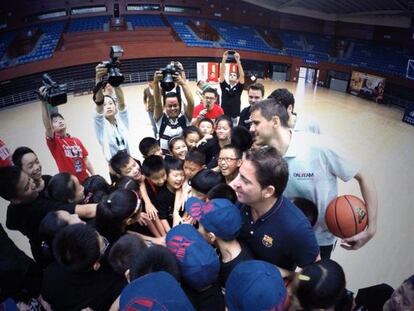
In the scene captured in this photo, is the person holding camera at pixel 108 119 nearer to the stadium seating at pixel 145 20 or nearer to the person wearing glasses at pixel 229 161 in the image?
the person wearing glasses at pixel 229 161

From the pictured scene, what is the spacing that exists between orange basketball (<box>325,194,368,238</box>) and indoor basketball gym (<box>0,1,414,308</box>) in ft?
4.11

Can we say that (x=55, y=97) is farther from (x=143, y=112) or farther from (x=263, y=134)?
(x=143, y=112)

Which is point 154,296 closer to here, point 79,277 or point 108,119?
point 79,277

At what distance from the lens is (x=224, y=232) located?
1.56m

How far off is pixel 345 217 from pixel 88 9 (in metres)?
13.9

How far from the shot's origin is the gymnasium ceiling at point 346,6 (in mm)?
11152

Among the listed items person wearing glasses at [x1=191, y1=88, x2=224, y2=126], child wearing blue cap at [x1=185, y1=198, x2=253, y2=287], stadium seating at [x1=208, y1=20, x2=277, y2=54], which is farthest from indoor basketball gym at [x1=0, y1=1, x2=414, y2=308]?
person wearing glasses at [x1=191, y1=88, x2=224, y2=126]

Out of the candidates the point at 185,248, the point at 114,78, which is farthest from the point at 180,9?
the point at 185,248

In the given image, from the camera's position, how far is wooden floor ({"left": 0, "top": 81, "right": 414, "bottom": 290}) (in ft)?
11.3

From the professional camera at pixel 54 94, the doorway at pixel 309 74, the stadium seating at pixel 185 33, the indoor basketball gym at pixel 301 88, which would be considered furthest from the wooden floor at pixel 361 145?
the stadium seating at pixel 185 33

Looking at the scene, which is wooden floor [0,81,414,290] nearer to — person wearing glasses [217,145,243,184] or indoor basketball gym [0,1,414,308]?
indoor basketball gym [0,1,414,308]

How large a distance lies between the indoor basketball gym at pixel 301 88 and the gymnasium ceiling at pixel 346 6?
8 centimetres

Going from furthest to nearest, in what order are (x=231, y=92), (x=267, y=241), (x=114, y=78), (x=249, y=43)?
(x=249, y=43)
(x=231, y=92)
(x=114, y=78)
(x=267, y=241)

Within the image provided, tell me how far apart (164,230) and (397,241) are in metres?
3.31
